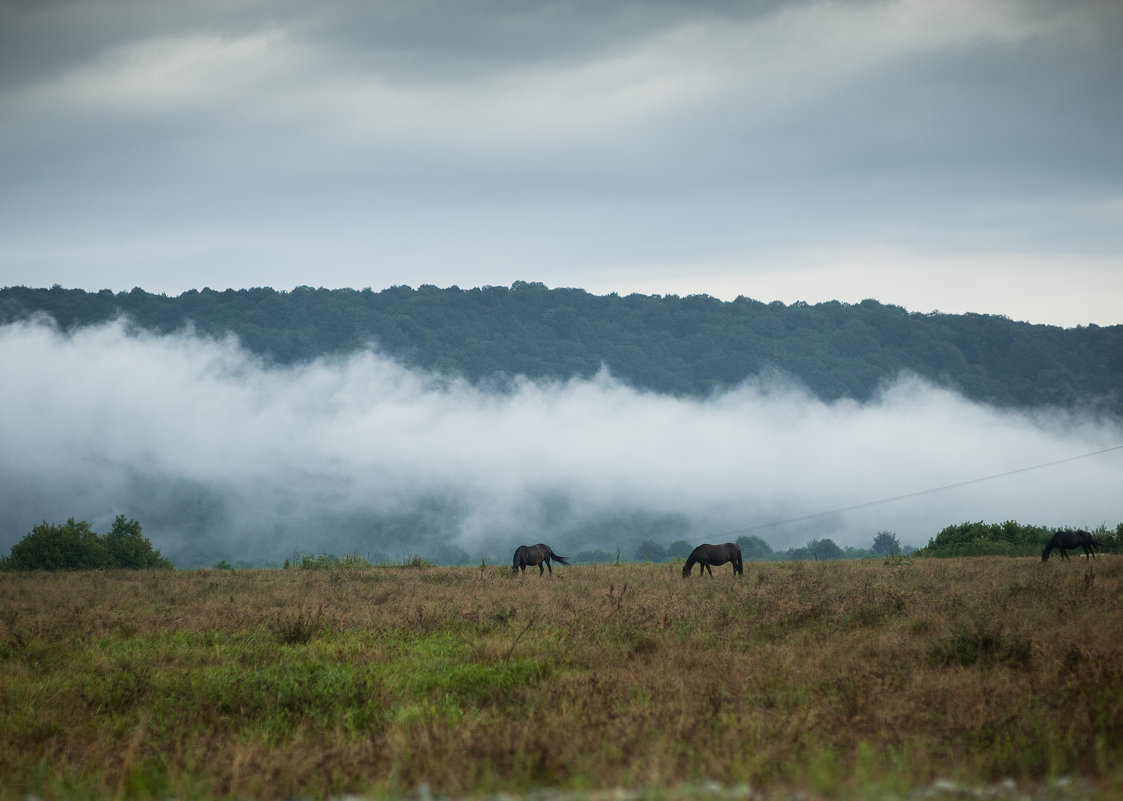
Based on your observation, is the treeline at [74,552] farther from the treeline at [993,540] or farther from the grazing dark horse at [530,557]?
the treeline at [993,540]

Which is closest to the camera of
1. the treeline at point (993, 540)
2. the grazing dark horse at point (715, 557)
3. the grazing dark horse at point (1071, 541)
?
the grazing dark horse at point (715, 557)

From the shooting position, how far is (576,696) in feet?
29.7

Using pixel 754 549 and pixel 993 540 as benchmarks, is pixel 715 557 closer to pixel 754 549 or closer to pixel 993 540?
pixel 993 540

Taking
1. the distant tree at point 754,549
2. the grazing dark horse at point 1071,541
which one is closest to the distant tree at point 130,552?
the grazing dark horse at point 1071,541

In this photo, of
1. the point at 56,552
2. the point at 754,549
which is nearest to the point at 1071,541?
the point at 56,552

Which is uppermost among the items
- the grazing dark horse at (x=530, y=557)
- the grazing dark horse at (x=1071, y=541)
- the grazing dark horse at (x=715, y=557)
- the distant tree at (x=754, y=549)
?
the grazing dark horse at (x=530, y=557)

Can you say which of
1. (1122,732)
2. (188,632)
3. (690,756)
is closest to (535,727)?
(690,756)

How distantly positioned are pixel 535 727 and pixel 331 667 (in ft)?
14.4

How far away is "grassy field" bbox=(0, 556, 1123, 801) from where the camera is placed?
671 centimetres

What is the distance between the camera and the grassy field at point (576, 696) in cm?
671

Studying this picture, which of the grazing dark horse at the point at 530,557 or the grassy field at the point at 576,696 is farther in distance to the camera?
the grazing dark horse at the point at 530,557

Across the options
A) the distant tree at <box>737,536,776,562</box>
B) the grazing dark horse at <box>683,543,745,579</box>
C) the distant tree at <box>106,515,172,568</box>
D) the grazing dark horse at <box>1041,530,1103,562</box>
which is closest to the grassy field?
the grazing dark horse at <box>683,543,745,579</box>

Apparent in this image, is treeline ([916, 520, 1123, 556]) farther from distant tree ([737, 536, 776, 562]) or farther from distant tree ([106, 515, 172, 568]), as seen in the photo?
distant tree ([737, 536, 776, 562])

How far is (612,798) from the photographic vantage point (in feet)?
18.2
